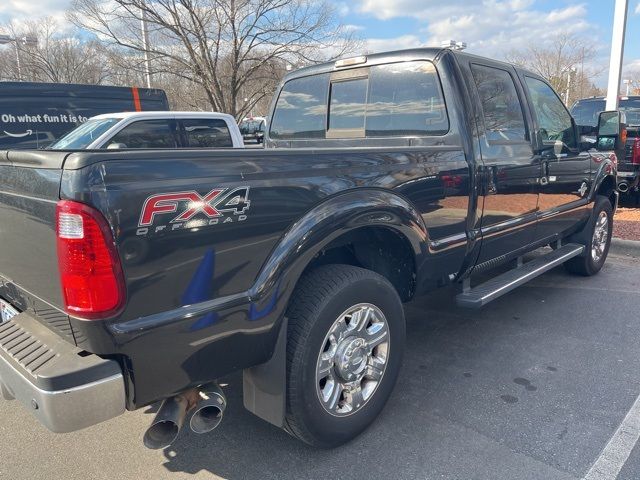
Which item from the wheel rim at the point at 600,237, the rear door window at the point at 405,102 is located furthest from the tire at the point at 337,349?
the wheel rim at the point at 600,237

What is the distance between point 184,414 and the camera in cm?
211

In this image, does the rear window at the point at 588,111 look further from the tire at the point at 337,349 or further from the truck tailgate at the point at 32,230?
the truck tailgate at the point at 32,230

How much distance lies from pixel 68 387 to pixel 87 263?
45 centimetres

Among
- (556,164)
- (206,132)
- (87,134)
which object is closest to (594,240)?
(556,164)

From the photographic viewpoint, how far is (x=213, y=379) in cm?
210

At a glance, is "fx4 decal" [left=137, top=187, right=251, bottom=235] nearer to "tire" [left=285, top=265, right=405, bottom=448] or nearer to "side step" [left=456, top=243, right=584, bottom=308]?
"tire" [left=285, top=265, right=405, bottom=448]

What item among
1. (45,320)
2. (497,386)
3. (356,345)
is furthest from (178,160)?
(497,386)

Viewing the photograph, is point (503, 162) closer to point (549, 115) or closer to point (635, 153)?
point (549, 115)

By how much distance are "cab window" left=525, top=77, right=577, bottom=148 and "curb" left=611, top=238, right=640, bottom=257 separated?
2.52m

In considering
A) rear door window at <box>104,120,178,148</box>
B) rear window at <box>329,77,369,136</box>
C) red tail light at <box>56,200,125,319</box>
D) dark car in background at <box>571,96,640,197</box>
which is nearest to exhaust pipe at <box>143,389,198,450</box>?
red tail light at <box>56,200,125,319</box>

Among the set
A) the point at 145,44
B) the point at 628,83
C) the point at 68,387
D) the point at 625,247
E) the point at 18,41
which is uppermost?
the point at 628,83

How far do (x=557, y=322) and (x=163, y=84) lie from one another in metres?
15.8

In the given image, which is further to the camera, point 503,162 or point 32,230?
point 503,162

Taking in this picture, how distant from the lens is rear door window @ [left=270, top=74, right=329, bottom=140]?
4.10m
